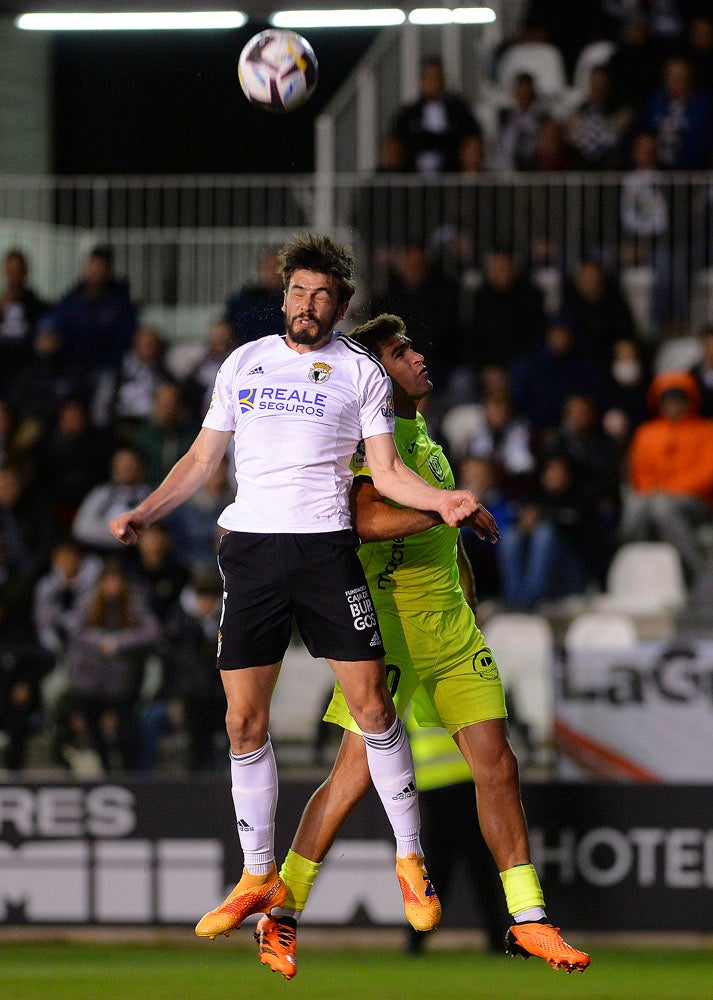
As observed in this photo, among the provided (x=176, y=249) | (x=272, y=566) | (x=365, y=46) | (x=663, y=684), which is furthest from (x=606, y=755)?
(x=365, y=46)

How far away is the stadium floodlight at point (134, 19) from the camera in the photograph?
277 inches

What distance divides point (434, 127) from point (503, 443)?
3.03 m

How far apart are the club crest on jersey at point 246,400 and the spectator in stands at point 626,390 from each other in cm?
620

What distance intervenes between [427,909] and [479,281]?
25.2 feet

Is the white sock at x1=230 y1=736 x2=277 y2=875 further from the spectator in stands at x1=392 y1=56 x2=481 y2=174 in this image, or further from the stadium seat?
the spectator in stands at x1=392 y1=56 x2=481 y2=174

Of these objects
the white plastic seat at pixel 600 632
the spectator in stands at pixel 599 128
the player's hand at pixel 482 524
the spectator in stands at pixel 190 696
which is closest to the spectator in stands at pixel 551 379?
Answer: the white plastic seat at pixel 600 632

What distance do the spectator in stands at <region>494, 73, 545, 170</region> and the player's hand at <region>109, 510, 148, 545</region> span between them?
8.17 m

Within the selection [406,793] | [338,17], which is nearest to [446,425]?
[338,17]

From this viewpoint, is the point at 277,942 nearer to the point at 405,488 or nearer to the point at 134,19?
the point at 405,488

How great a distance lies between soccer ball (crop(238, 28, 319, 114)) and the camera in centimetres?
587

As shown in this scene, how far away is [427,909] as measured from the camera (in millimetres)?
5266

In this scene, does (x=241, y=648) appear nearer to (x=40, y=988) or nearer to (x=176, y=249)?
(x=40, y=988)

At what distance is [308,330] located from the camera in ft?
17.3

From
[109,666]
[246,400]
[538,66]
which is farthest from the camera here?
[538,66]
